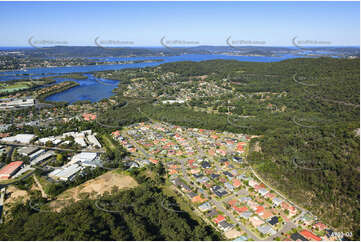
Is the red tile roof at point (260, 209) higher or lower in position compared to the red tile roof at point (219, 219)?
higher

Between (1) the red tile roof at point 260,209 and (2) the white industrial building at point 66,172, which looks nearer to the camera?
(1) the red tile roof at point 260,209

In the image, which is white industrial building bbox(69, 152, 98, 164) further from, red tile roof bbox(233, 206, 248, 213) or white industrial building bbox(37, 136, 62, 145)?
red tile roof bbox(233, 206, 248, 213)

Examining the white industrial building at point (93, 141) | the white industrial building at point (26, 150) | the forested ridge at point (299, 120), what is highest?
the forested ridge at point (299, 120)

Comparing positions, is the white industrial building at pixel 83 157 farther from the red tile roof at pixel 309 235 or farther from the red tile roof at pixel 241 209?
the red tile roof at pixel 309 235

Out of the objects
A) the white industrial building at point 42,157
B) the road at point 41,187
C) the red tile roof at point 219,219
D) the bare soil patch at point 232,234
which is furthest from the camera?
the white industrial building at point 42,157

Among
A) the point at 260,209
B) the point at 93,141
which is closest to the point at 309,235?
the point at 260,209

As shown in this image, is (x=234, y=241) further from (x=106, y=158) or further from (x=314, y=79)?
(x=314, y=79)

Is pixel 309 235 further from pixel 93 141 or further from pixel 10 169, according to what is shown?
pixel 10 169

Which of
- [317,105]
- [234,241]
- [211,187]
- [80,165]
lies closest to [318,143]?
[211,187]

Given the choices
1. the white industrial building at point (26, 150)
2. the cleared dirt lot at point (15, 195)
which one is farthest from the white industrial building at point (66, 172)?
the white industrial building at point (26, 150)
